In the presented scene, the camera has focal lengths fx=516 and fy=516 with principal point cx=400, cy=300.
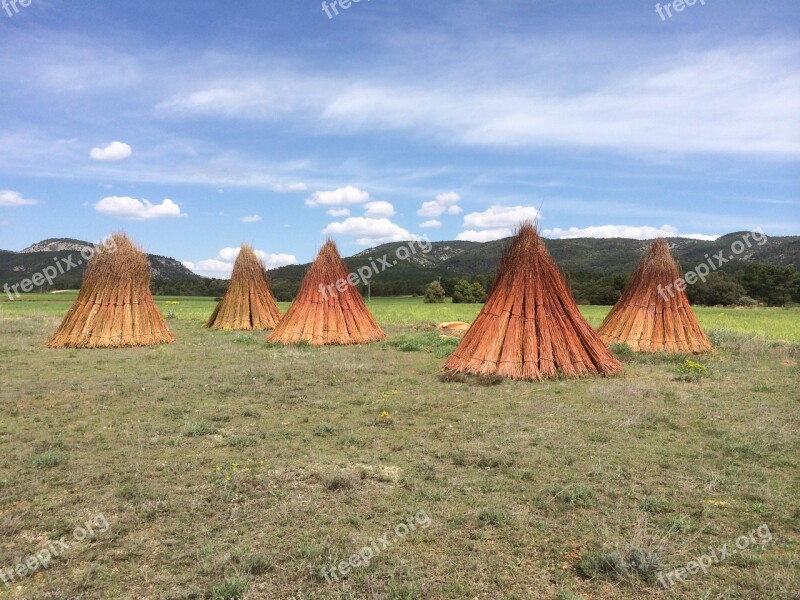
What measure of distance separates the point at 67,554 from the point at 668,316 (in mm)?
12860

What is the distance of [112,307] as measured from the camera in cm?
1441

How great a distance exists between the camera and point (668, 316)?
12.7m

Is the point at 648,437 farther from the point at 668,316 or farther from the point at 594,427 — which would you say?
the point at 668,316

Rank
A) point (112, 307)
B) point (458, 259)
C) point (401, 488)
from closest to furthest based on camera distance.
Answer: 1. point (401, 488)
2. point (112, 307)
3. point (458, 259)

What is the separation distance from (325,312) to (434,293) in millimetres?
25851

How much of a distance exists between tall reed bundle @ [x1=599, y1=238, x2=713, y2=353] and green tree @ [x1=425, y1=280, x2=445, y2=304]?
26.8 metres

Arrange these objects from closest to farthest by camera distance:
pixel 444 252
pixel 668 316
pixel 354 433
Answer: pixel 354 433
pixel 668 316
pixel 444 252

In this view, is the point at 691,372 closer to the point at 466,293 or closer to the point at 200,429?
the point at 200,429

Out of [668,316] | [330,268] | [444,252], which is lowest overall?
[668,316]

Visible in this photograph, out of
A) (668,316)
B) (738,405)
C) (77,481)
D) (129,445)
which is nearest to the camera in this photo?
(77,481)

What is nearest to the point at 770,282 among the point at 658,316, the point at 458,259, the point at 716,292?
the point at 716,292

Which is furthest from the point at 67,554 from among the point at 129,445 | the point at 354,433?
the point at 354,433

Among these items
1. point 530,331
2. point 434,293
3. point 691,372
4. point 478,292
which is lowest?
point 691,372

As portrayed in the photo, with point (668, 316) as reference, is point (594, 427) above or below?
below
